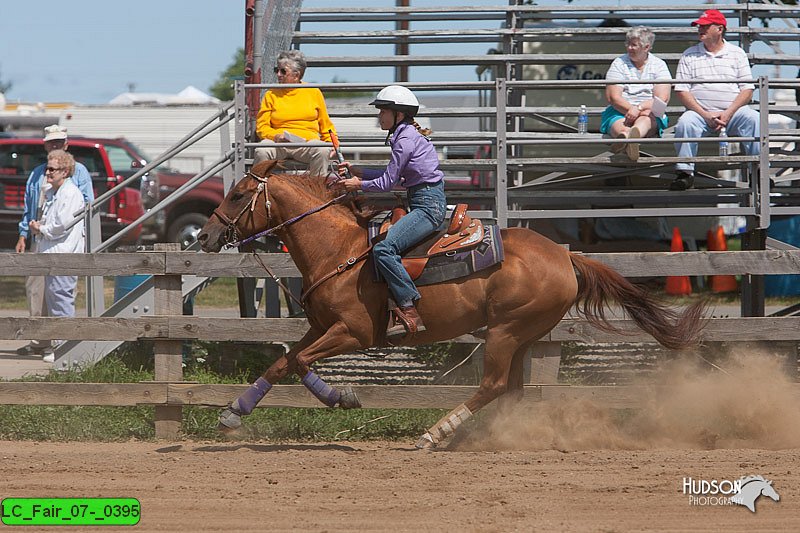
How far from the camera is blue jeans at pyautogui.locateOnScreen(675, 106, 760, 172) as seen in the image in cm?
1048

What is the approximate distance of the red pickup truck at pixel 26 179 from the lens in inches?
758

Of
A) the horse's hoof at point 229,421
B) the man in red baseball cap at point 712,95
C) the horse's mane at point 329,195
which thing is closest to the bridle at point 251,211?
the horse's mane at point 329,195

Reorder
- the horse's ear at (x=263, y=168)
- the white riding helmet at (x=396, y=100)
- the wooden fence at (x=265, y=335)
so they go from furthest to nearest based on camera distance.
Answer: the wooden fence at (x=265, y=335) → the horse's ear at (x=263, y=168) → the white riding helmet at (x=396, y=100)

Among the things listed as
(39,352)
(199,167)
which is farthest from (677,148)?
(199,167)

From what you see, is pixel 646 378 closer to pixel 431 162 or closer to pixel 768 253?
pixel 768 253

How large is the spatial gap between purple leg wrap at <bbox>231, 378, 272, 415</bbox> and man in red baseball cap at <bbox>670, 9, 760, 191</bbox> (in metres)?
4.94

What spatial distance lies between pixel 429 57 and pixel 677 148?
2.83 metres

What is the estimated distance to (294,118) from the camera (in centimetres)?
1015

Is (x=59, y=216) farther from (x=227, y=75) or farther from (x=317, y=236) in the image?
(x=227, y=75)

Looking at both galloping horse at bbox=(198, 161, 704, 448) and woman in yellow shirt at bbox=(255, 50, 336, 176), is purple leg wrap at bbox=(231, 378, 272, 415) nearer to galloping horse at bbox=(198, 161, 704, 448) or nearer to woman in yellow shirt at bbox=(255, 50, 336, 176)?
galloping horse at bbox=(198, 161, 704, 448)

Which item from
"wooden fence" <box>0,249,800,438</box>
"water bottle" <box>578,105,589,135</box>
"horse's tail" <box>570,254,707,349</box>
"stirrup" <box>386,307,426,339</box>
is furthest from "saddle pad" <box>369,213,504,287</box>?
"water bottle" <box>578,105,589,135</box>

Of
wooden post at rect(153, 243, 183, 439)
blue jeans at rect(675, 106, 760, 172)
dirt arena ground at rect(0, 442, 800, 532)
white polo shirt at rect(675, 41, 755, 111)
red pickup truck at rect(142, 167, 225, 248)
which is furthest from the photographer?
red pickup truck at rect(142, 167, 225, 248)

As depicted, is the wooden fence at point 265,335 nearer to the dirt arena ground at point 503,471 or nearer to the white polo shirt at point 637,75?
the dirt arena ground at point 503,471

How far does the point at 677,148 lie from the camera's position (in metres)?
10.8
